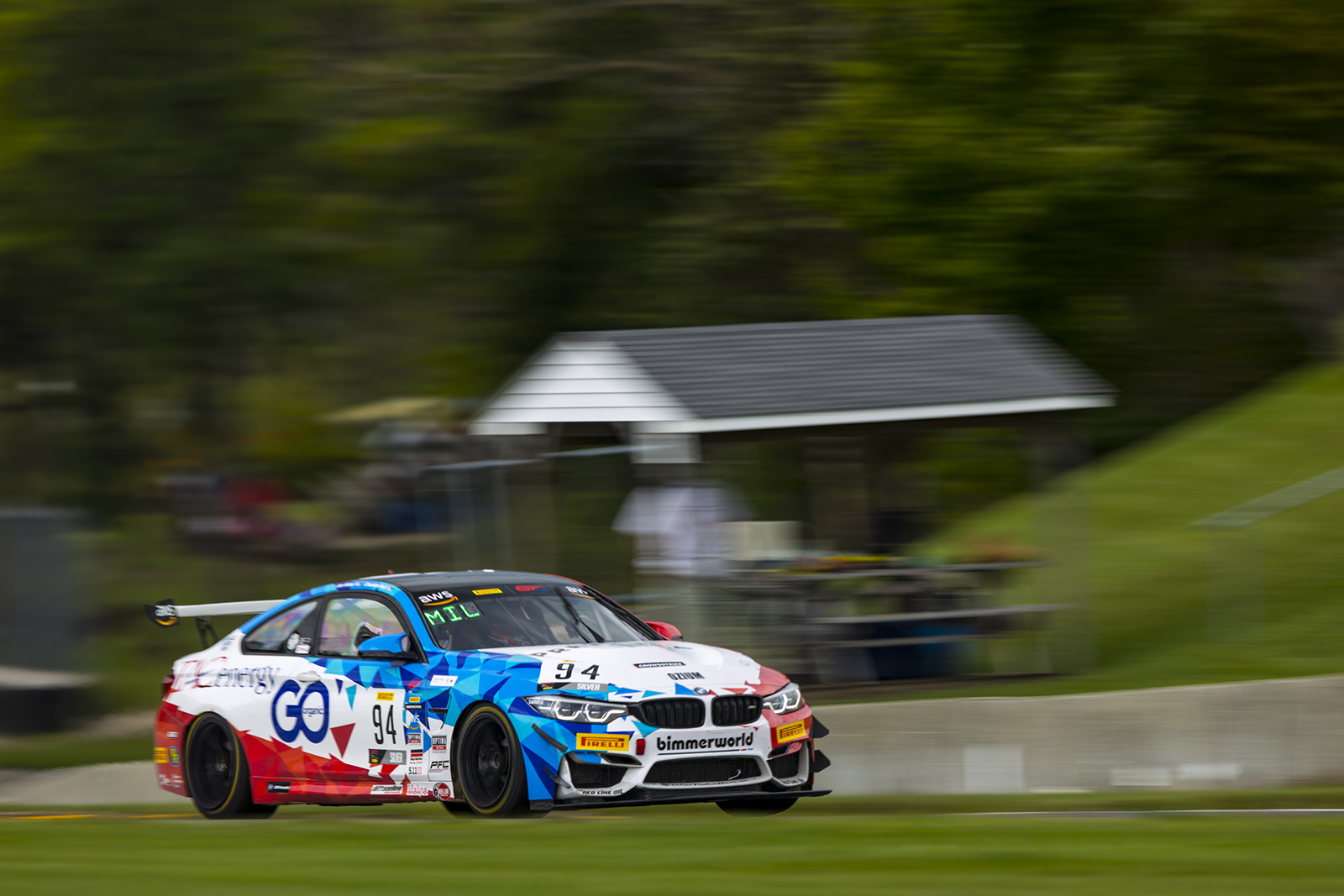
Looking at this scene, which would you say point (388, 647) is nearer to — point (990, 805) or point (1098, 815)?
point (990, 805)

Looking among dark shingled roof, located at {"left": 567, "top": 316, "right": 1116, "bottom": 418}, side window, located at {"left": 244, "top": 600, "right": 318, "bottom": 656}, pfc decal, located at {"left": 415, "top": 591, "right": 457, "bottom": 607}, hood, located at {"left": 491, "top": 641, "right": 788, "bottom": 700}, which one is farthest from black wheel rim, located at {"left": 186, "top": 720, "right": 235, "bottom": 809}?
dark shingled roof, located at {"left": 567, "top": 316, "right": 1116, "bottom": 418}

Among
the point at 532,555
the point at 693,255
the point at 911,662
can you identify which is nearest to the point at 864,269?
the point at 693,255

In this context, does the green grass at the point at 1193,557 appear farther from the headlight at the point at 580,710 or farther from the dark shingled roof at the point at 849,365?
the headlight at the point at 580,710

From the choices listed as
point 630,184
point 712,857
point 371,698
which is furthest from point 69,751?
point 630,184

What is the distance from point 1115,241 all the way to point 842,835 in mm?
17901

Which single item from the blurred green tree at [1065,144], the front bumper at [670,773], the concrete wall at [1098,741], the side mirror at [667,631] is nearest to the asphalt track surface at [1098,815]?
the front bumper at [670,773]

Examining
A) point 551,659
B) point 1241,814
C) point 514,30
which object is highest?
point 514,30

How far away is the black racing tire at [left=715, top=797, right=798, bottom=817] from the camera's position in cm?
1118

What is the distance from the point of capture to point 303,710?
1146cm

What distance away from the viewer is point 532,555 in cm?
1806

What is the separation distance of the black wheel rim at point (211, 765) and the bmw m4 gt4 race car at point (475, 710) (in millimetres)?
14

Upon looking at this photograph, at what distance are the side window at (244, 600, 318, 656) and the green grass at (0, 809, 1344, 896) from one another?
1833 millimetres

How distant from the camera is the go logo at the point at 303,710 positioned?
37.2 feet

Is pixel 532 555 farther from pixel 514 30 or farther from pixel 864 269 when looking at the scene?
pixel 514 30
